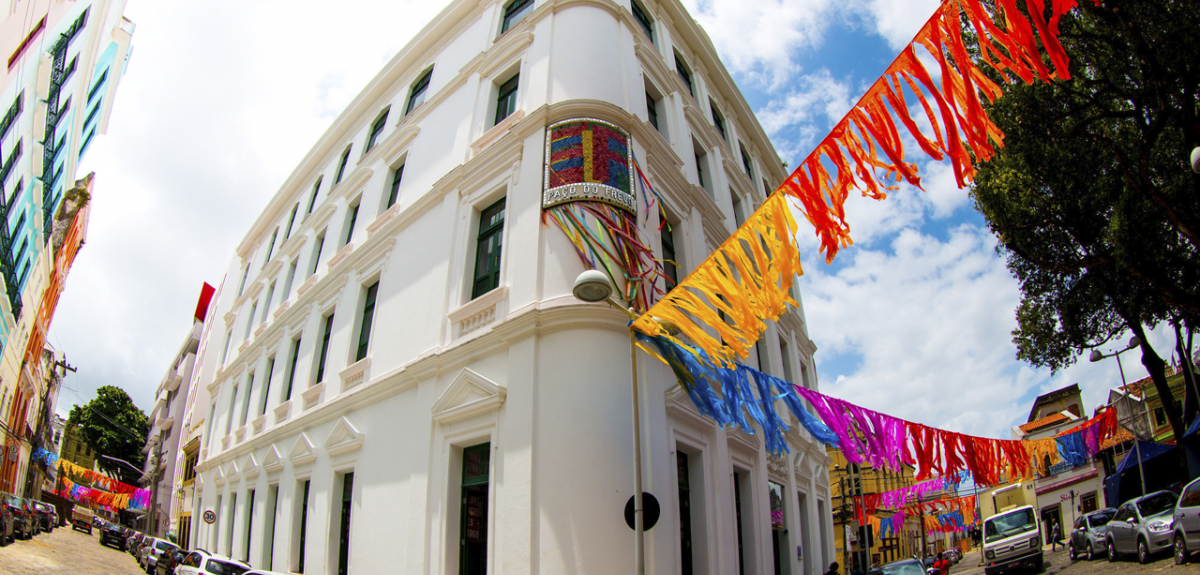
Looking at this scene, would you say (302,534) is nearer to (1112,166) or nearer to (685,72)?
(685,72)

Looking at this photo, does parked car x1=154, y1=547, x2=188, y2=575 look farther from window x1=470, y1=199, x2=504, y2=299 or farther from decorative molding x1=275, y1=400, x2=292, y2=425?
window x1=470, y1=199, x2=504, y2=299

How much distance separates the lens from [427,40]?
1781 cm

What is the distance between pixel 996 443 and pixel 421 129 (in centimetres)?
1489

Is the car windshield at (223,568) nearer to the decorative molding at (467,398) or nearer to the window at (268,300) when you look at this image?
the decorative molding at (467,398)

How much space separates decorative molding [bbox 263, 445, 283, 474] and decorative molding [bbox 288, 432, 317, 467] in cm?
75

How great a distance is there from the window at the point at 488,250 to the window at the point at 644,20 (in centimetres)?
737

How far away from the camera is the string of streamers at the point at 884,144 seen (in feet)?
15.6

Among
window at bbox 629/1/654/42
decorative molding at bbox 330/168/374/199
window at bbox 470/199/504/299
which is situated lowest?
window at bbox 470/199/504/299

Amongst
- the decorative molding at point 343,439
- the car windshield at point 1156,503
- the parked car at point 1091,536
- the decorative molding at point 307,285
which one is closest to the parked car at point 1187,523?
the car windshield at point 1156,503

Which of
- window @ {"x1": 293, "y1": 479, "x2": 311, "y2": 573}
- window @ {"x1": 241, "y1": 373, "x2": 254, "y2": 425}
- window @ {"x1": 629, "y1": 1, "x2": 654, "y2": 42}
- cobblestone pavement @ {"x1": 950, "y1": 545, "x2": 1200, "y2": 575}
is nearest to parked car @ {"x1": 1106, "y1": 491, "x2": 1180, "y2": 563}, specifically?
cobblestone pavement @ {"x1": 950, "y1": 545, "x2": 1200, "y2": 575}

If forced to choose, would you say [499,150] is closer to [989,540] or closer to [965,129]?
[965,129]

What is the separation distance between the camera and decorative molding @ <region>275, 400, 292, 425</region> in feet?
51.5

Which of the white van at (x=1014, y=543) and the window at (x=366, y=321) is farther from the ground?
the window at (x=366, y=321)

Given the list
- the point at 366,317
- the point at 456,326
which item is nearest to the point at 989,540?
the point at 456,326
